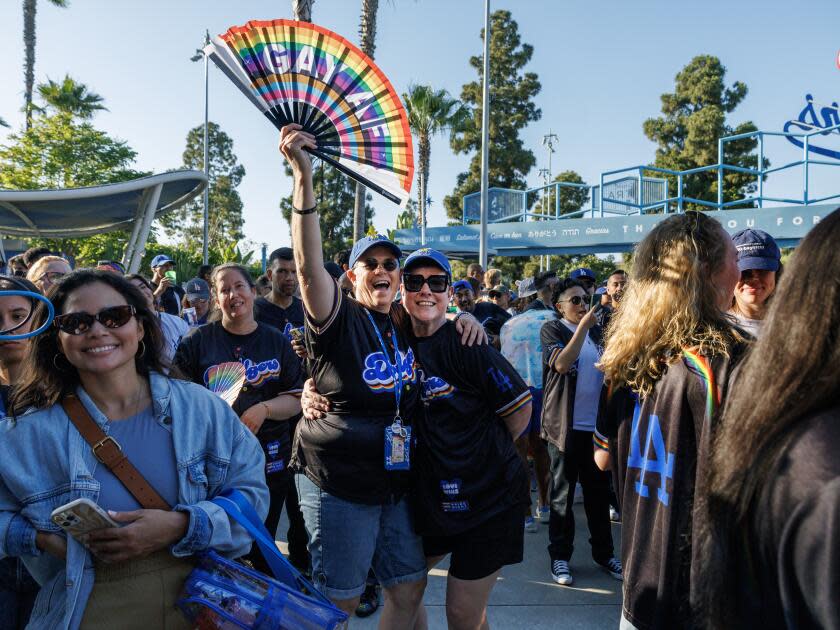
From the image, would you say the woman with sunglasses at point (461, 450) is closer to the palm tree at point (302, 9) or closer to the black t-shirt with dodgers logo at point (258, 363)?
the black t-shirt with dodgers logo at point (258, 363)

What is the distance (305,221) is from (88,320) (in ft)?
2.82

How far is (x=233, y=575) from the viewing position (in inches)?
73.1

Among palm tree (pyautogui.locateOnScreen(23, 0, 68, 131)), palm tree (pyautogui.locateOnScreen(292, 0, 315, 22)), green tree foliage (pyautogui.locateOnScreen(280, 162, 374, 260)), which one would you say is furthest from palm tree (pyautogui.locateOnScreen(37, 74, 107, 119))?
palm tree (pyautogui.locateOnScreen(292, 0, 315, 22))

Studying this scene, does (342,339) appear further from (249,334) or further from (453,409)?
(249,334)

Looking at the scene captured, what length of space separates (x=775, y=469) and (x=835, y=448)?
96mm

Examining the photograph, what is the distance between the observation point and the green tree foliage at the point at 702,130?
115ft

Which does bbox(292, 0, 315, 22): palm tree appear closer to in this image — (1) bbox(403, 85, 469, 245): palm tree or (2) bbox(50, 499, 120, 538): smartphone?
(2) bbox(50, 499, 120, 538): smartphone

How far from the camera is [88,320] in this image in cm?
195

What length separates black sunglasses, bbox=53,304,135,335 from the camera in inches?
76.4

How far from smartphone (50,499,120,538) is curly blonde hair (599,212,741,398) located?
168cm

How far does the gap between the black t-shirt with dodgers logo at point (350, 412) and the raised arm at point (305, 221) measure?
14 centimetres

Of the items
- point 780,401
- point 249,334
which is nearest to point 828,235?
point 780,401


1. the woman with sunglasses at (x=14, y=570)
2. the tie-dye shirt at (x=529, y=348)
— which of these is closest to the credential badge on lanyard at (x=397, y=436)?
the woman with sunglasses at (x=14, y=570)

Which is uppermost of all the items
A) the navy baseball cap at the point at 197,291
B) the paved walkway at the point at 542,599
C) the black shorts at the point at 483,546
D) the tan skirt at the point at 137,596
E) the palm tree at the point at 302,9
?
the palm tree at the point at 302,9
